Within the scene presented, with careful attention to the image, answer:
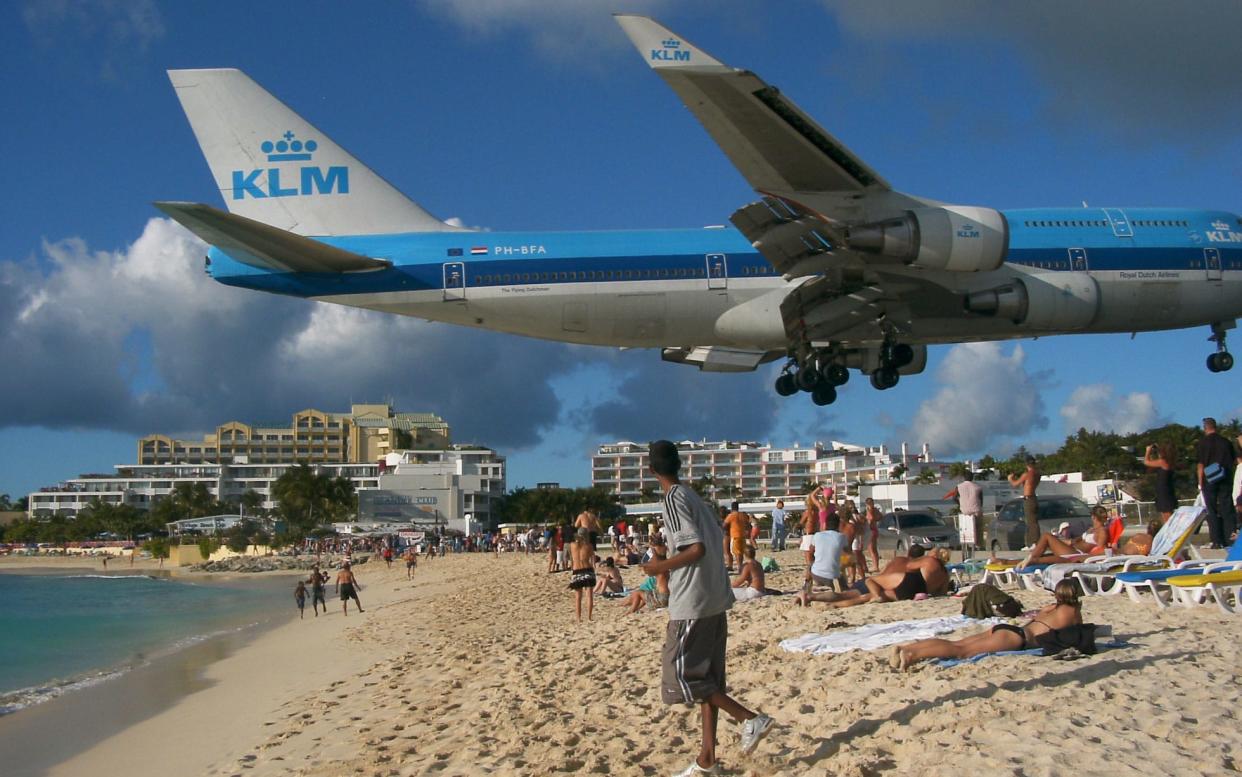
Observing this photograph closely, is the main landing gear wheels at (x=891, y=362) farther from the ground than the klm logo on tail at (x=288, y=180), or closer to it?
closer to it

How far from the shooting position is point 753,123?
15.0m

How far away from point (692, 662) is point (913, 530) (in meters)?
20.1

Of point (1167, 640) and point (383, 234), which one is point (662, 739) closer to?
point (1167, 640)

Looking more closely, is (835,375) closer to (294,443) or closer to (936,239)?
(936,239)

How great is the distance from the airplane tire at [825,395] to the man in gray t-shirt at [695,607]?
14.6m

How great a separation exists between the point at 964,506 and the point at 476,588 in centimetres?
1949

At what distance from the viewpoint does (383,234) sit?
63.9 ft

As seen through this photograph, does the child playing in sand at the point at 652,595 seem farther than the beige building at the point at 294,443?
No

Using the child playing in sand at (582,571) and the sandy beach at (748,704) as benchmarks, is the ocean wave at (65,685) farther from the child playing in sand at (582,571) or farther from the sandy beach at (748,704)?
the child playing in sand at (582,571)

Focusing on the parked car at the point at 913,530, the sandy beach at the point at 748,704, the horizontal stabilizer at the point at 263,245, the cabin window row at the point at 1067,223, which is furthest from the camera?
the parked car at the point at 913,530

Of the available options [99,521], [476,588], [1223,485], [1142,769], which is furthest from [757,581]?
[99,521]

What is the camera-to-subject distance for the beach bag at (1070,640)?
781cm

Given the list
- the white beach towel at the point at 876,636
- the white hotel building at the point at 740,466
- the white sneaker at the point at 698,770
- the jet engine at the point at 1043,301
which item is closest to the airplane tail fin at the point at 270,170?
the jet engine at the point at 1043,301

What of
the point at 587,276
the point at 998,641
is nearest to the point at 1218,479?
the point at 998,641
